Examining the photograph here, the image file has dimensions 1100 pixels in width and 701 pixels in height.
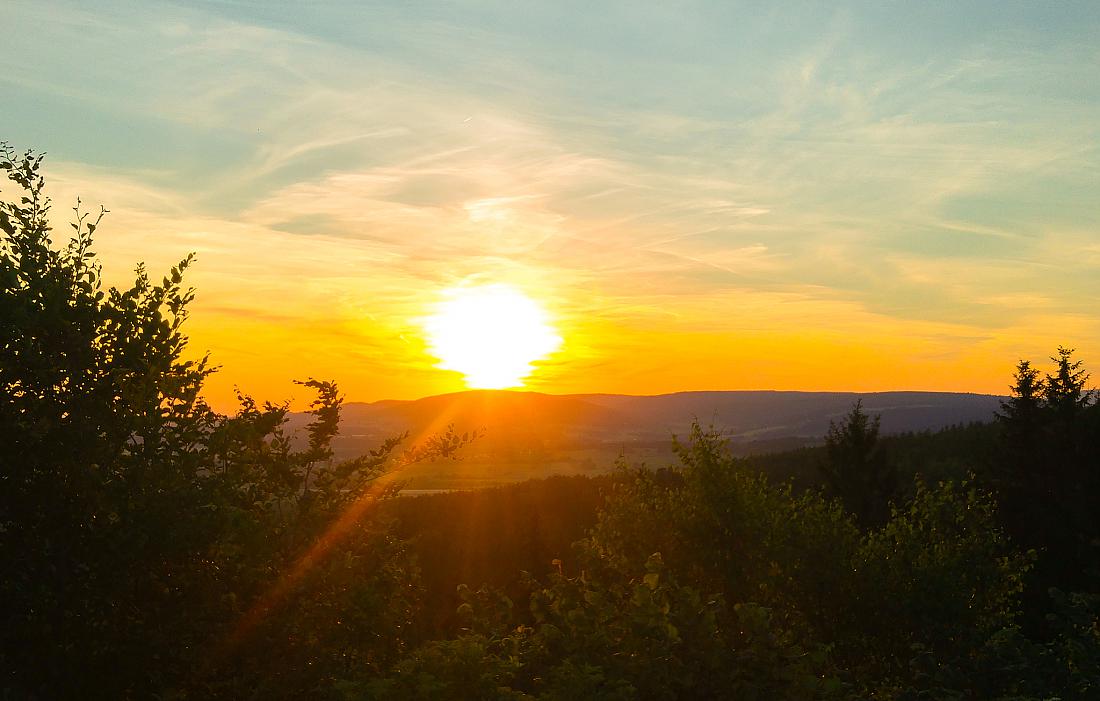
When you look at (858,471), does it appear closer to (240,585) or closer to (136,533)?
(240,585)

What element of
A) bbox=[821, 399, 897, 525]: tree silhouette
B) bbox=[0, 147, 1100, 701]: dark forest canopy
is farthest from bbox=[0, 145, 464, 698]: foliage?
bbox=[821, 399, 897, 525]: tree silhouette

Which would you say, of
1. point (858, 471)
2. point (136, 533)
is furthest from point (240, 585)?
point (858, 471)

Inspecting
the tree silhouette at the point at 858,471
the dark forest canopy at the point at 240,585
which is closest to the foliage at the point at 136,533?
the dark forest canopy at the point at 240,585

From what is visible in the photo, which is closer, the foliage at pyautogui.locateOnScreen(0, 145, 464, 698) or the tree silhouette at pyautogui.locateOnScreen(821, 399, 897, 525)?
the foliage at pyautogui.locateOnScreen(0, 145, 464, 698)

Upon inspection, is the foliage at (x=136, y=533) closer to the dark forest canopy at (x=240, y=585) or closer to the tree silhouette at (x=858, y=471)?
the dark forest canopy at (x=240, y=585)

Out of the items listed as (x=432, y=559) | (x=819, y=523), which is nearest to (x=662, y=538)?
(x=819, y=523)

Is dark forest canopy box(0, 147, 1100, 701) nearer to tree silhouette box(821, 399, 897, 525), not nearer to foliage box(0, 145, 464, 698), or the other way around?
foliage box(0, 145, 464, 698)

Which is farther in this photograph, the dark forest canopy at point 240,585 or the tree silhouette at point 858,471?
the tree silhouette at point 858,471

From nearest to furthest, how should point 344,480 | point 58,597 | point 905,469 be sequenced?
1. point 58,597
2. point 344,480
3. point 905,469

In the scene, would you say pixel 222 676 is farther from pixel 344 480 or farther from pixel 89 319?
pixel 89 319

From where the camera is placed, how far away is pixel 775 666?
406 inches

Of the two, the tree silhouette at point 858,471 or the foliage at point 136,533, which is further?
the tree silhouette at point 858,471

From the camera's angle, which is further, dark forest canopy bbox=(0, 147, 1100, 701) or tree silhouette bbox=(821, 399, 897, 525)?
tree silhouette bbox=(821, 399, 897, 525)

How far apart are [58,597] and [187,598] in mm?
1488
